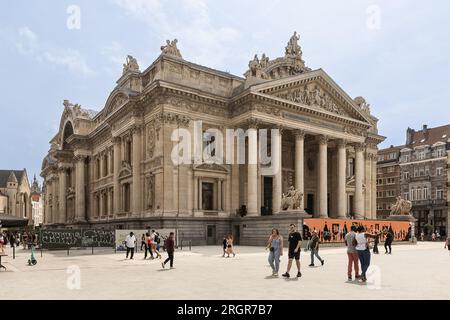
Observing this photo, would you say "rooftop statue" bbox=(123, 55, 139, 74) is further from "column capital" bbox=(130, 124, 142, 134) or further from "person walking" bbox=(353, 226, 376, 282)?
"person walking" bbox=(353, 226, 376, 282)

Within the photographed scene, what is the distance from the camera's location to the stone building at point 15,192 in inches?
5326

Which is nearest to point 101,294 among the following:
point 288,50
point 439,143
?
point 288,50

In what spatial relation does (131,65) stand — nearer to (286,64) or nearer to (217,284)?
(286,64)

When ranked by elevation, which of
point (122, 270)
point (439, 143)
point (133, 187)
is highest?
point (439, 143)

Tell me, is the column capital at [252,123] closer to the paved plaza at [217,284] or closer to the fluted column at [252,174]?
the fluted column at [252,174]

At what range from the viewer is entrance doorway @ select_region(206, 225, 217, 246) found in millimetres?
40438

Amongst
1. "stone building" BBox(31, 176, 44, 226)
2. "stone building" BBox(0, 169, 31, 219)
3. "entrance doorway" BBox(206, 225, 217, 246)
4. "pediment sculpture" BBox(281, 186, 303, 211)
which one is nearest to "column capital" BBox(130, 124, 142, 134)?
"entrance doorway" BBox(206, 225, 217, 246)

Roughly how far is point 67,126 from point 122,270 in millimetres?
53379

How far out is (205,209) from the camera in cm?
4175

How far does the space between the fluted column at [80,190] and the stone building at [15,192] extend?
271 ft

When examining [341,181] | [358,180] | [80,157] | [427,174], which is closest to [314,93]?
[341,181]

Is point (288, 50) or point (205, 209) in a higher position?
point (288, 50)

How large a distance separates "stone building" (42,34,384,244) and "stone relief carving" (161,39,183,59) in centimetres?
12
